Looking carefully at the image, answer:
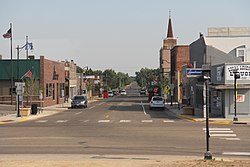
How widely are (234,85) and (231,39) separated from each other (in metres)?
21.4

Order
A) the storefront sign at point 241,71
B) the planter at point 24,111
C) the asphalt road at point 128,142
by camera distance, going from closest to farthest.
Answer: the asphalt road at point 128,142, the storefront sign at point 241,71, the planter at point 24,111

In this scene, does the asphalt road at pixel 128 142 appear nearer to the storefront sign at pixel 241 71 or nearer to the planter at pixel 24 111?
the storefront sign at pixel 241 71

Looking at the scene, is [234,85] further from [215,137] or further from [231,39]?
[231,39]

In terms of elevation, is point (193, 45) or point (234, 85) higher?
point (193, 45)

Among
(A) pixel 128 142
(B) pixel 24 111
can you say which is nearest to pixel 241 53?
(B) pixel 24 111

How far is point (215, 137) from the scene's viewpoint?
22141 mm

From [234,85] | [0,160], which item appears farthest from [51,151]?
[234,85]

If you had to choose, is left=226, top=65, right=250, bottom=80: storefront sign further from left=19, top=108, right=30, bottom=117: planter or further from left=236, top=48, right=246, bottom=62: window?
left=19, top=108, right=30, bottom=117: planter

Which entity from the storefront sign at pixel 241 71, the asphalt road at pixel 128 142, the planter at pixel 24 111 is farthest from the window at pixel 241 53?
the asphalt road at pixel 128 142

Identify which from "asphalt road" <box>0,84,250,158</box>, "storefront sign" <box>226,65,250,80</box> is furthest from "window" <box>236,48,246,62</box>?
"asphalt road" <box>0,84,250,158</box>

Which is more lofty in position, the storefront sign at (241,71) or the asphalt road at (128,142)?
the storefront sign at (241,71)

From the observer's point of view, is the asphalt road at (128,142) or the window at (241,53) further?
the window at (241,53)

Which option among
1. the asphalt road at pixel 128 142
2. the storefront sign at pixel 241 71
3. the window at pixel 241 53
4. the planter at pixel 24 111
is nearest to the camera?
the asphalt road at pixel 128 142

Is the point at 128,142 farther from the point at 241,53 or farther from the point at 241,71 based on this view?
the point at 241,53
